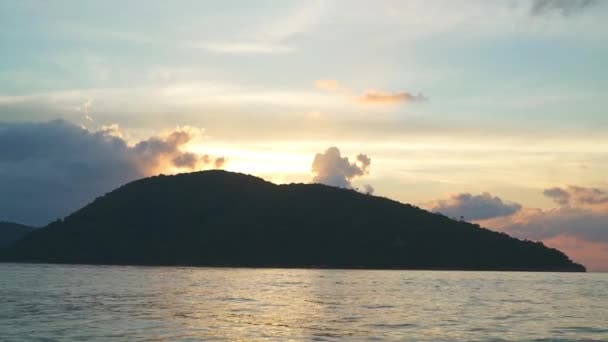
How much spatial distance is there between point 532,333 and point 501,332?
A: 116 inches

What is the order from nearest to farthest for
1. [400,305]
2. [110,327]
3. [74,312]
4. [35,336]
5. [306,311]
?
1. [35,336]
2. [110,327]
3. [74,312]
4. [306,311]
5. [400,305]

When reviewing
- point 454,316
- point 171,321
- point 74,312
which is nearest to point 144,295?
point 74,312

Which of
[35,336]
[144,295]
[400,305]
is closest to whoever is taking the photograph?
[35,336]

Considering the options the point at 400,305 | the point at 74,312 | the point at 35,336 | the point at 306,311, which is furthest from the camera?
the point at 400,305

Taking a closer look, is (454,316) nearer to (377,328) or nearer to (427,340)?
(377,328)

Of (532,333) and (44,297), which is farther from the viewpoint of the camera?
(44,297)

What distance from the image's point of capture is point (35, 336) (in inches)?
2432

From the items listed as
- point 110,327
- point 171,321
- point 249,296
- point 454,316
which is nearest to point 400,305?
point 454,316

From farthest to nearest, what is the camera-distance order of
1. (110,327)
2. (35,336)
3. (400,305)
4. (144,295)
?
(144,295)
(400,305)
(110,327)
(35,336)

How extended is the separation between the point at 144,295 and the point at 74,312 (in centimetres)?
3610

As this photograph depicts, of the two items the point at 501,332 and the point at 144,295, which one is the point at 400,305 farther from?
the point at 144,295

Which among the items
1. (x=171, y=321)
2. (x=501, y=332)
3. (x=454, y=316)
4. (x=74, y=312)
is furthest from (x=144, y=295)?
(x=501, y=332)

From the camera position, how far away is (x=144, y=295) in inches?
4759

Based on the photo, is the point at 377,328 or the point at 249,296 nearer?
the point at 377,328
